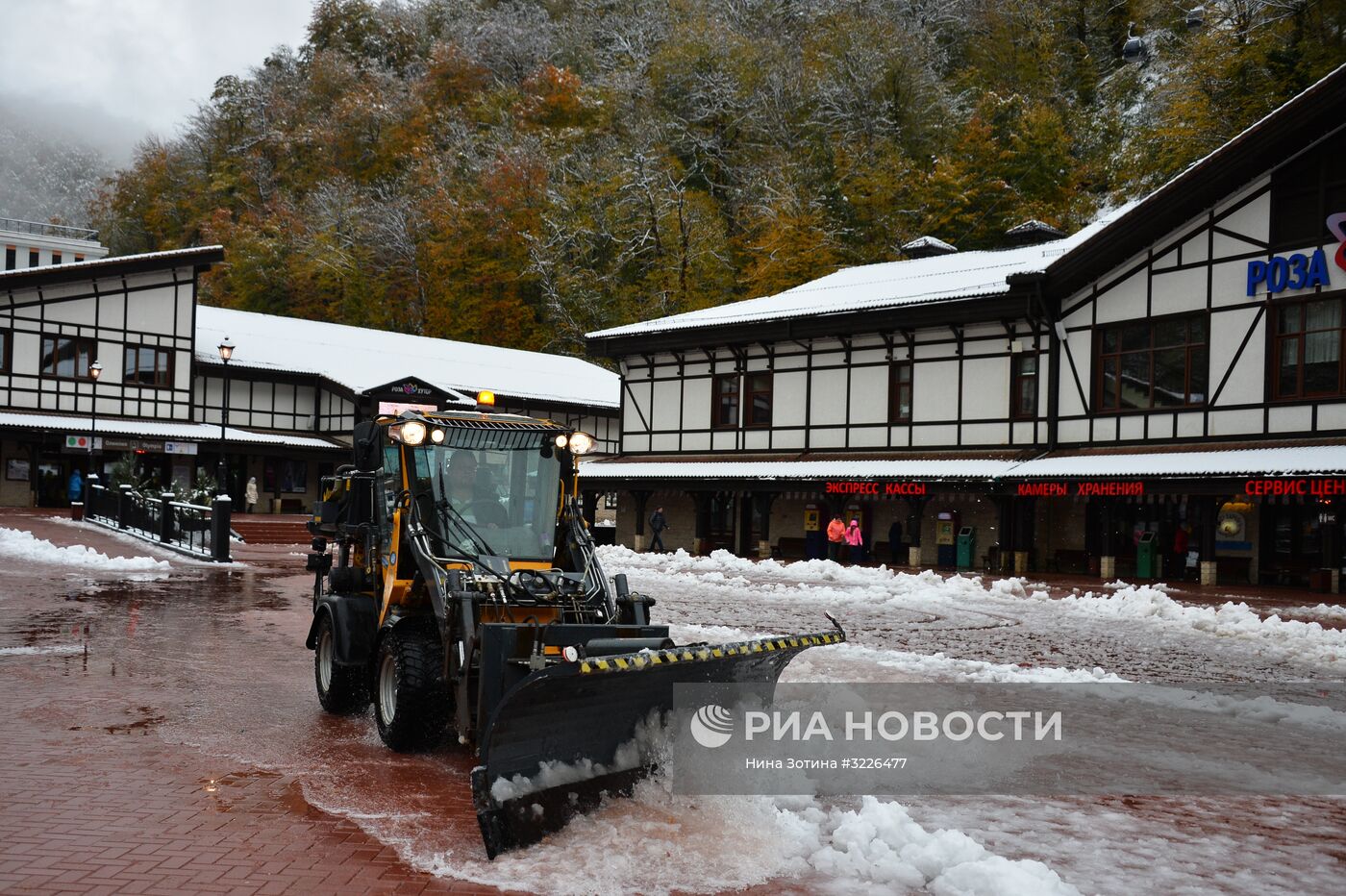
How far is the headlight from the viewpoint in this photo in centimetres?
848

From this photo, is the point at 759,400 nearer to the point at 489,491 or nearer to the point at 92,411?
the point at 92,411

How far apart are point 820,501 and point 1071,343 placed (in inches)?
321

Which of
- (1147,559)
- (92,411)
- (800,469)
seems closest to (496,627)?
(1147,559)

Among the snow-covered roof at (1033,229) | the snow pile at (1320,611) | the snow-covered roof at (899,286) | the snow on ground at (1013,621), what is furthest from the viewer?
the snow-covered roof at (1033,229)

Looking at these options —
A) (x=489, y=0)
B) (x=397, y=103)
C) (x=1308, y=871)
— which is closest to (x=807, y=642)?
(x=1308, y=871)

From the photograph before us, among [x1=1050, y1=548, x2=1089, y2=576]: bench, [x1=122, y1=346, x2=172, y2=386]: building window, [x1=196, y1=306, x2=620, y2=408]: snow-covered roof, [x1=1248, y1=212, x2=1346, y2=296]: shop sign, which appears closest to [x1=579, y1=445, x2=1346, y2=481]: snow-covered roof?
[x1=1050, y1=548, x2=1089, y2=576]: bench

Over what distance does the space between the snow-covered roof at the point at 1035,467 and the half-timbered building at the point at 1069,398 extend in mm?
82

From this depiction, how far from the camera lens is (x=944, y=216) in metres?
50.0

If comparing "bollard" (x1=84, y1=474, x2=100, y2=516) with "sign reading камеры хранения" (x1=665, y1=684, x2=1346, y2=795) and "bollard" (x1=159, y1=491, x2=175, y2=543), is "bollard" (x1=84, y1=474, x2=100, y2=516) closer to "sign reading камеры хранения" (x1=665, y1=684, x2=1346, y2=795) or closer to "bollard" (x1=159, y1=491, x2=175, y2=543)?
"bollard" (x1=159, y1=491, x2=175, y2=543)

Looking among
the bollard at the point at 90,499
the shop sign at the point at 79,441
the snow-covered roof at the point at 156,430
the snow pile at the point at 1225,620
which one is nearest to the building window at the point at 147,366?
the snow-covered roof at the point at 156,430

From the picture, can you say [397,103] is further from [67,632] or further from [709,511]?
[67,632]

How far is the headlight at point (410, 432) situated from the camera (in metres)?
8.48

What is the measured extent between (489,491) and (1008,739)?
188 inches

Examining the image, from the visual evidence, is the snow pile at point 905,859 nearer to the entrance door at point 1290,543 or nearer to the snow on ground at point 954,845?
the snow on ground at point 954,845
